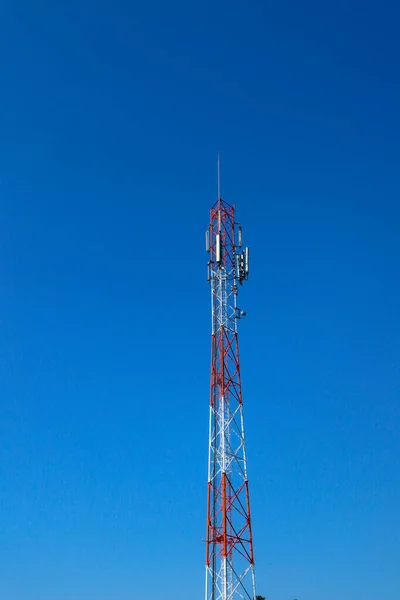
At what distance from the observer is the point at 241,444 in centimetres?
5119

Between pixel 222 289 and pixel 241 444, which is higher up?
pixel 222 289

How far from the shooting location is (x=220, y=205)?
192 feet

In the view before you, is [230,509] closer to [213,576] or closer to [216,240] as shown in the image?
[213,576]

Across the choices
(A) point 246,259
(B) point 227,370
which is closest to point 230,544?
(B) point 227,370

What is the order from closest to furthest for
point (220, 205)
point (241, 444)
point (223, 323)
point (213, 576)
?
point (213, 576) < point (241, 444) < point (223, 323) < point (220, 205)

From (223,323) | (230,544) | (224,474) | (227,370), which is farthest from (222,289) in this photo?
(230,544)

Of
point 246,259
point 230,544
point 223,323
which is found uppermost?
point 246,259

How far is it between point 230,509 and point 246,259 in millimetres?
20867

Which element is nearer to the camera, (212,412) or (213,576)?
(213,576)

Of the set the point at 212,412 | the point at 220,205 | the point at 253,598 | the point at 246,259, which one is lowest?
the point at 253,598

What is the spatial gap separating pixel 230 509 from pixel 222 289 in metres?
18.1

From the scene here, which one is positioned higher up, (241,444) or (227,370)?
(227,370)

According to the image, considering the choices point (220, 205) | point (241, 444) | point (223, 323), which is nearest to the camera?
point (241, 444)

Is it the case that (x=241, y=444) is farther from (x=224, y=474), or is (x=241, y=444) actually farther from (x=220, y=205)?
(x=220, y=205)
